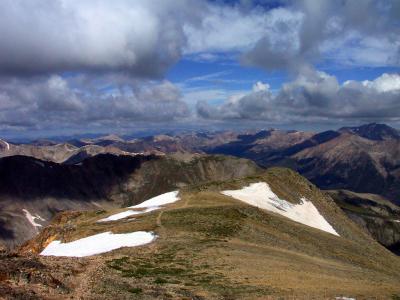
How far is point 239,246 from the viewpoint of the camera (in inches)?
2343

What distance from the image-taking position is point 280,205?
375 feet

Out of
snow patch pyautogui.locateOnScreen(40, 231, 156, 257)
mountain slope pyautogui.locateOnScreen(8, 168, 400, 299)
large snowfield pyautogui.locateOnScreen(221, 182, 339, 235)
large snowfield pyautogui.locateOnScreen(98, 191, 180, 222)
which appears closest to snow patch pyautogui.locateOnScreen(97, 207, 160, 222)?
large snowfield pyautogui.locateOnScreen(98, 191, 180, 222)

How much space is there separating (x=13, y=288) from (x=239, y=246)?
111 feet

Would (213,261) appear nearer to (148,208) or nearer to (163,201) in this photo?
(148,208)

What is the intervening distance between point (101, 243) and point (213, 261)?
1987cm

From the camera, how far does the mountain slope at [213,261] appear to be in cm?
3653

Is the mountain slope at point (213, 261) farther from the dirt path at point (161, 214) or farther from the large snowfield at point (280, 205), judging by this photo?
the large snowfield at point (280, 205)

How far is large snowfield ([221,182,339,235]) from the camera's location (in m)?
108

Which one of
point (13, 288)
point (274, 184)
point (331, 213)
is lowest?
point (331, 213)

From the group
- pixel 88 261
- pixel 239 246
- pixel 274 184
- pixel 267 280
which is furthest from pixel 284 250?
pixel 274 184

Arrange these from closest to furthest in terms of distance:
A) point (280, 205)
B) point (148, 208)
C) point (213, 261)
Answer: point (213, 261) → point (148, 208) → point (280, 205)

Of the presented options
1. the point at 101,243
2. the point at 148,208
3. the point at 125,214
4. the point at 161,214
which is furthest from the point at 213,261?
the point at 148,208

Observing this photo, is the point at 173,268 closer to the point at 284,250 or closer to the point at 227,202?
the point at 284,250

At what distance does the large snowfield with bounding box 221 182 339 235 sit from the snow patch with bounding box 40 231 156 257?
43.5 m
